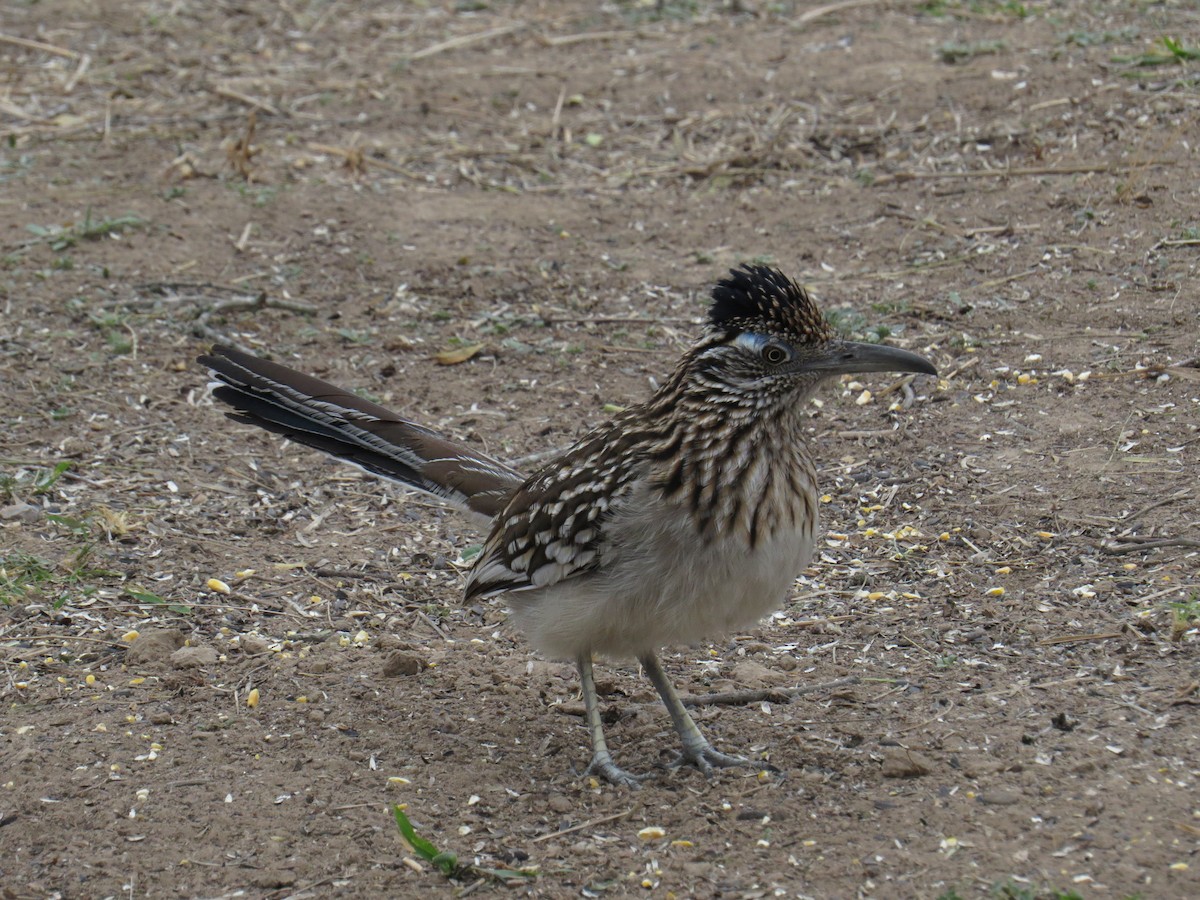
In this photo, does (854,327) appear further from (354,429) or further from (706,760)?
(706,760)

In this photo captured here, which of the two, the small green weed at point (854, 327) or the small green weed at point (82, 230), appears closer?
the small green weed at point (854, 327)

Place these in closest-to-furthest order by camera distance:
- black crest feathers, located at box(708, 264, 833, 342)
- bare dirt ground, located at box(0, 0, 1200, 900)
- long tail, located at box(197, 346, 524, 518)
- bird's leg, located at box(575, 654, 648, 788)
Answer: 1. bare dirt ground, located at box(0, 0, 1200, 900)
2. black crest feathers, located at box(708, 264, 833, 342)
3. bird's leg, located at box(575, 654, 648, 788)
4. long tail, located at box(197, 346, 524, 518)

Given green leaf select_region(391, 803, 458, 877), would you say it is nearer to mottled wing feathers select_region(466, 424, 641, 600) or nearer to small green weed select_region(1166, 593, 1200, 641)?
mottled wing feathers select_region(466, 424, 641, 600)

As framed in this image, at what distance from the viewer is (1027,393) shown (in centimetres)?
684

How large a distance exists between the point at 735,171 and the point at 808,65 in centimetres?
188

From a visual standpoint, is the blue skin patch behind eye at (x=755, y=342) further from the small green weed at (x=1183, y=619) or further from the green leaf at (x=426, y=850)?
the green leaf at (x=426, y=850)

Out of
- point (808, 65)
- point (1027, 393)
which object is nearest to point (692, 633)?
point (1027, 393)

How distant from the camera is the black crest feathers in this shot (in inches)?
180

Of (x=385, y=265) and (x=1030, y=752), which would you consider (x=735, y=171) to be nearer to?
(x=385, y=265)

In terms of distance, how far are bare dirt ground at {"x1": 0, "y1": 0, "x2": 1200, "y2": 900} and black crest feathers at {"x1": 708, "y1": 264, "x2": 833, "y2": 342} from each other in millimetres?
1315

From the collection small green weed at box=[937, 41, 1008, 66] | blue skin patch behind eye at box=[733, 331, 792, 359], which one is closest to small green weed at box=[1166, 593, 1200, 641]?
blue skin patch behind eye at box=[733, 331, 792, 359]

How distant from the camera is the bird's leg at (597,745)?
15.4ft

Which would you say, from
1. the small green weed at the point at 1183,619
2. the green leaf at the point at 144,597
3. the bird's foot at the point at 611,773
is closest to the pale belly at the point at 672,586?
the bird's foot at the point at 611,773

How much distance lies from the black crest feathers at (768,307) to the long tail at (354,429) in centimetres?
131
